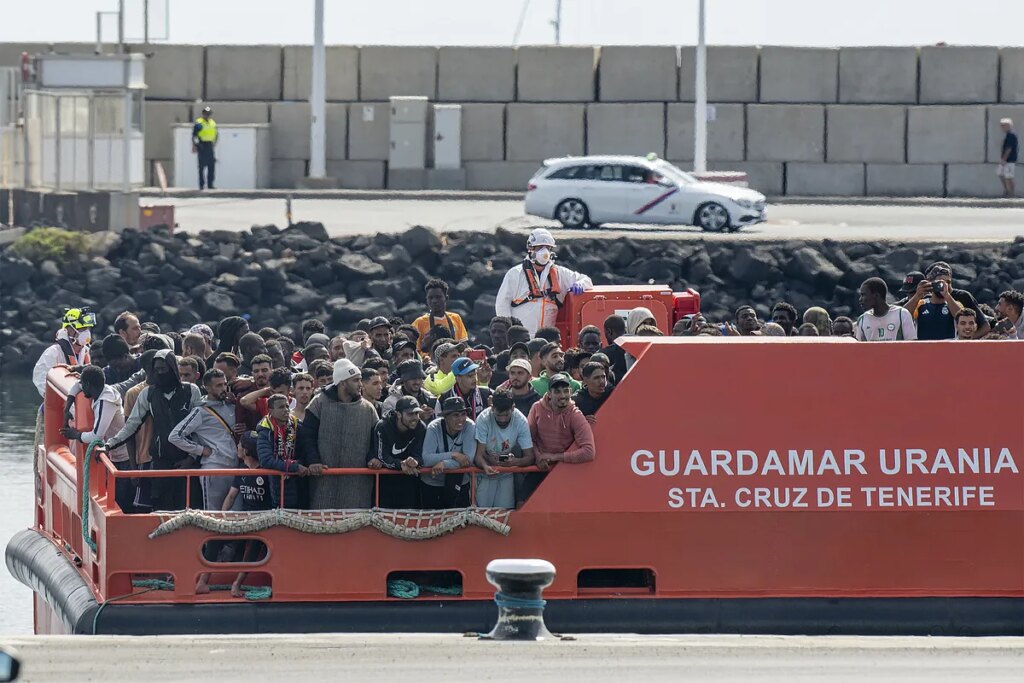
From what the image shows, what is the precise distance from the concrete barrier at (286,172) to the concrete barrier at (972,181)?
13077mm

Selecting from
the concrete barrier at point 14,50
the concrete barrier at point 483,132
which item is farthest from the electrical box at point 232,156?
the concrete barrier at point 483,132

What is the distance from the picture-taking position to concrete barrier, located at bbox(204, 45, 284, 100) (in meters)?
38.8

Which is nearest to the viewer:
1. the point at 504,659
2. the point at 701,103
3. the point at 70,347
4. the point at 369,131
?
the point at 504,659

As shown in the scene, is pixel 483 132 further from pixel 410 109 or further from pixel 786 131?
pixel 786 131

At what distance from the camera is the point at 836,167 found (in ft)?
124

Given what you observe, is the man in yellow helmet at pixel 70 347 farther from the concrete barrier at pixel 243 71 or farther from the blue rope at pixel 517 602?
the concrete barrier at pixel 243 71

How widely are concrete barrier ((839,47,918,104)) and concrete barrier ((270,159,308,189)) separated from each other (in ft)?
36.4

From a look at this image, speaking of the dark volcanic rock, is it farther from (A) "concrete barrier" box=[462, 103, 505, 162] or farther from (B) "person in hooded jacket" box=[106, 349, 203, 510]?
(B) "person in hooded jacket" box=[106, 349, 203, 510]

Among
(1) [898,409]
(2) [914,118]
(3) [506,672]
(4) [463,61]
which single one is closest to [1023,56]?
(2) [914,118]

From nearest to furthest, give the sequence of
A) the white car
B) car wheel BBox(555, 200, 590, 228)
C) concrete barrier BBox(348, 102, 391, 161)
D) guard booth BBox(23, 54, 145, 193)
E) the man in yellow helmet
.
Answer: the man in yellow helmet, guard booth BBox(23, 54, 145, 193), the white car, car wheel BBox(555, 200, 590, 228), concrete barrier BBox(348, 102, 391, 161)

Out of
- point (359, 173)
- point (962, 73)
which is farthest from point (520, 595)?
point (962, 73)

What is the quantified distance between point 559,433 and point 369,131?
28.9m

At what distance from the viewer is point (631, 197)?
30609 millimetres

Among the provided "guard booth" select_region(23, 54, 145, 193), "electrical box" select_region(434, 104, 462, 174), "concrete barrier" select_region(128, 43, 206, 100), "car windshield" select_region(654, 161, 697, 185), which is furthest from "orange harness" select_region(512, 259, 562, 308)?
"concrete barrier" select_region(128, 43, 206, 100)
